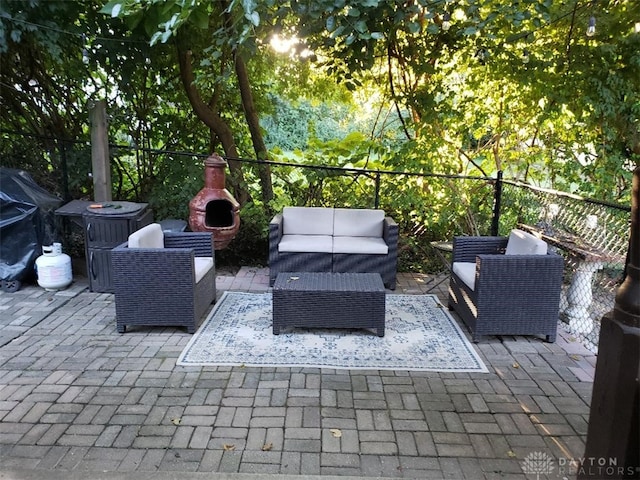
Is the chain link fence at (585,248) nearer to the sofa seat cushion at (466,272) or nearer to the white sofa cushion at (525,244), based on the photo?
the white sofa cushion at (525,244)

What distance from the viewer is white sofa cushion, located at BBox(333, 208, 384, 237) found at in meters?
4.96

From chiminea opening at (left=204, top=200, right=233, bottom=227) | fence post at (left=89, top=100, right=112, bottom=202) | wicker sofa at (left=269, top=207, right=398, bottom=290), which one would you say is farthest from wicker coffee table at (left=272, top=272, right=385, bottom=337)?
fence post at (left=89, top=100, right=112, bottom=202)

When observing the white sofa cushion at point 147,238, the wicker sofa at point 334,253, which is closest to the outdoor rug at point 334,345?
the wicker sofa at point 334,253

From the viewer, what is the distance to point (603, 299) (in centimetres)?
438

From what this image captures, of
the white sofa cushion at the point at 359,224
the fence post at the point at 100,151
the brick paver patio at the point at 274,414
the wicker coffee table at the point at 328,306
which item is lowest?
the brick paver patio at the point at 274,414

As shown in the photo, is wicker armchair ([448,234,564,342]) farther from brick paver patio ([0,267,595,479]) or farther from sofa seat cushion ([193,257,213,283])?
sofa seat cushion ([193,257,213,283])

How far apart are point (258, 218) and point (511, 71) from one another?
3.39 meters

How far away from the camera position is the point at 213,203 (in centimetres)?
498

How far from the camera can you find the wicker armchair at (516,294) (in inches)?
129

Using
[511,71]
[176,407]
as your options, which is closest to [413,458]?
[176,407]

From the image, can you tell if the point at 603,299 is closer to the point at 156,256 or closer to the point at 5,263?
the point at 156,256

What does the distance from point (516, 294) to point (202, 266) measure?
2.46 meters

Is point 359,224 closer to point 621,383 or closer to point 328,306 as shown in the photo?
point 328,306

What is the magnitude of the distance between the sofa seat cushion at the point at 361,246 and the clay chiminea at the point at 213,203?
1.14 m
